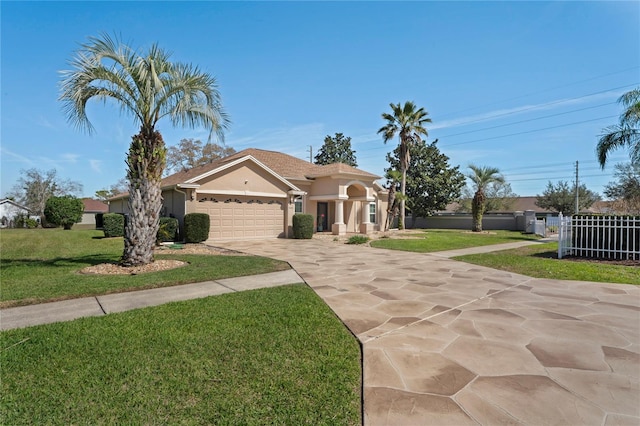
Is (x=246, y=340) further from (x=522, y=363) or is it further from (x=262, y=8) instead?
(x=262, y=8)

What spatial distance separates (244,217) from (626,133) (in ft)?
58.9

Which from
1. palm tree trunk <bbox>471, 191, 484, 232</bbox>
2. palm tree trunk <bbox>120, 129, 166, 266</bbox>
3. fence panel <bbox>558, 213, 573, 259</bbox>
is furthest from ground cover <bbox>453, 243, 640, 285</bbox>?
palm tree trunk <bbox>471, 191, 484, 232</bbox>

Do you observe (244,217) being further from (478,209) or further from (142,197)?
(478,209)

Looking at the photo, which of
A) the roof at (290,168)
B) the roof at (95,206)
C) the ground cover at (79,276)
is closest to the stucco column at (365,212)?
the roof at (290,168)

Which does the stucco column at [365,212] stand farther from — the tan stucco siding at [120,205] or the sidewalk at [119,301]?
the tan stucco siding at [120,205]

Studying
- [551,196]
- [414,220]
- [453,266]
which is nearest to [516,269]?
[453,266]

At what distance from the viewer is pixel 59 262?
1022 centimetres

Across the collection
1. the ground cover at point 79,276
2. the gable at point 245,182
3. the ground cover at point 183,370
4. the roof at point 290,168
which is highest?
the roof at point 290,168

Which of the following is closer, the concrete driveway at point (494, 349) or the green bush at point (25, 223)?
the concrete driveway at point (494, 349)

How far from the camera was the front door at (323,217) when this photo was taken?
24.5 m

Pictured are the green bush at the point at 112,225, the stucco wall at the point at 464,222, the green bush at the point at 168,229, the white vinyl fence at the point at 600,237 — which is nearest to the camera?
the white vinyl fence at the point at 600,237

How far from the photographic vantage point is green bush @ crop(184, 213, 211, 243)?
636 inches

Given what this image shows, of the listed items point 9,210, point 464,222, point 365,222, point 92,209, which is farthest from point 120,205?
point 464,222

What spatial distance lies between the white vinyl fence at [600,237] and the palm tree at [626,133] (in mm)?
3874
